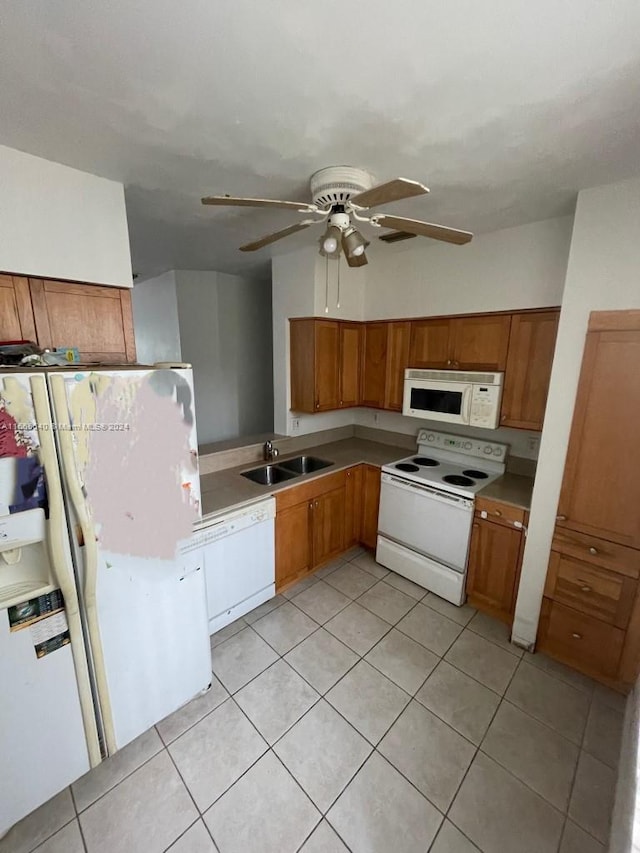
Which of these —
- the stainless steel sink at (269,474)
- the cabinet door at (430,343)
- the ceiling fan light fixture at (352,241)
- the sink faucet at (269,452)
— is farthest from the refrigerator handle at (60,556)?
the cabinet door at (430,343)

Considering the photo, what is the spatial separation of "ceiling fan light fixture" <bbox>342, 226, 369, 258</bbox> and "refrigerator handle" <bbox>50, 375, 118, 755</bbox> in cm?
128

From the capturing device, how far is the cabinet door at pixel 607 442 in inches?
66.4

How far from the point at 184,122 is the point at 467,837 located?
2832 mm

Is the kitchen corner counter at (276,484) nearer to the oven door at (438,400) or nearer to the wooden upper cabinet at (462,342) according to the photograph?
the oven door at (438,400)

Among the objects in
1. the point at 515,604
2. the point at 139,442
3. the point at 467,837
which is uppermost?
the point at 139,442

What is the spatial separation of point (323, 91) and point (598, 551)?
7.77ft

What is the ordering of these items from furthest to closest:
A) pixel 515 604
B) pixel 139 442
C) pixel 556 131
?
pixel 515 604 → pixel 139 442 → pixel 556 131

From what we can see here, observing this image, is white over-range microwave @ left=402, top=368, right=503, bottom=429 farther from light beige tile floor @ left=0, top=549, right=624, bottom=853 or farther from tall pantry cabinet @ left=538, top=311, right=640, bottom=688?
light beige tile floor @ left=0, top=549, right=624, bottom=853

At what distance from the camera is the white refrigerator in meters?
1.20

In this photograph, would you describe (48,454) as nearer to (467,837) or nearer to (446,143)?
(446,143)

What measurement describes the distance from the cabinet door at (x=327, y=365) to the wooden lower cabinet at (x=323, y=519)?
636mm

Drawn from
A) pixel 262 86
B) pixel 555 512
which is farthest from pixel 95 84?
pixel 555 512

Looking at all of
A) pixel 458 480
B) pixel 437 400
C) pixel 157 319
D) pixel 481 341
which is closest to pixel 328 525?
pixel 458 480

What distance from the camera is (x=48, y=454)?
1199 mm
